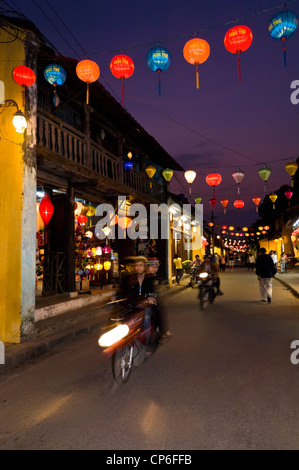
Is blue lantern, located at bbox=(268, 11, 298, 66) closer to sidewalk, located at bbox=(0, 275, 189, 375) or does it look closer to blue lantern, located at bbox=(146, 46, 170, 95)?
blue lantern, located at bbox=(146, 46, 170, 95)

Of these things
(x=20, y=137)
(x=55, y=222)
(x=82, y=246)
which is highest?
(x=20, y=137)

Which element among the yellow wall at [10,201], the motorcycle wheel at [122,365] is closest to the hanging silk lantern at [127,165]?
the yellow wall at [10,201]

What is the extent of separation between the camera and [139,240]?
19.4m

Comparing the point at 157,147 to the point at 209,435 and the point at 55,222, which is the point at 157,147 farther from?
the point at 209,435

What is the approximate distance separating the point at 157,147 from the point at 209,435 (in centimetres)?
1495

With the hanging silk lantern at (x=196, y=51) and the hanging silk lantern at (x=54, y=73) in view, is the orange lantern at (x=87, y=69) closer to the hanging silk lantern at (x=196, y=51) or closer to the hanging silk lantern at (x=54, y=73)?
the hanging silk lantern at (x=54, y=73)

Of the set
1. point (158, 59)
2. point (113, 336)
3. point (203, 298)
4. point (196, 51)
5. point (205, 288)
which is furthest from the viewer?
point (205, 288)

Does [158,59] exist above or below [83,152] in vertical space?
above

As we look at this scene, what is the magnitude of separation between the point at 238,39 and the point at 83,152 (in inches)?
221

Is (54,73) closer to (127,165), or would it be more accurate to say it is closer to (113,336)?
(127,165)

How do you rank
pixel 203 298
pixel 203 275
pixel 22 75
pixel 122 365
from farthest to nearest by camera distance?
pixel 203 275, pixel 203 298, pixel 22 75, pixel 122 365

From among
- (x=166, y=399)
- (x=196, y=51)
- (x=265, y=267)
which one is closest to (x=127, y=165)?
(x=196, y=51)

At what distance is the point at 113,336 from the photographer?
14.5ft
